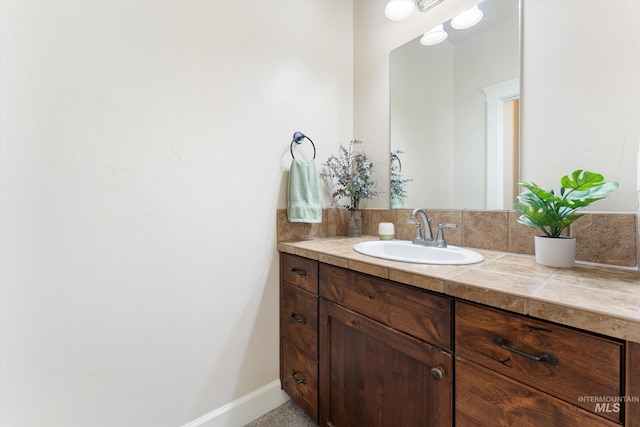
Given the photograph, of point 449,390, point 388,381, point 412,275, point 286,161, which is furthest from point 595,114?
point 286,161

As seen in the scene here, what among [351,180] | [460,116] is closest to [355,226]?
[351,180]

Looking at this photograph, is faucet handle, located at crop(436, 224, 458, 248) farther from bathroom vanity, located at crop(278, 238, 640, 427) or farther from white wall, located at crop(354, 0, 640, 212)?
white wall, located at crop(354, 0, 640, 212)

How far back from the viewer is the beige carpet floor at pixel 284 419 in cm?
134

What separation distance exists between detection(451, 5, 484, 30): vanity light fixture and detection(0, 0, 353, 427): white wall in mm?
846

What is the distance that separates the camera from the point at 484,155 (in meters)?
1.25

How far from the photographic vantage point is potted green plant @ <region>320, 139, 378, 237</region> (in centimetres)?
166

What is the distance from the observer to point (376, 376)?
3.13 feet

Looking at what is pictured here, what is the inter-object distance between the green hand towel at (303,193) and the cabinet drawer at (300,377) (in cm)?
69

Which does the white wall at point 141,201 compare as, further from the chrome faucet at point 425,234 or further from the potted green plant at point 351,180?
the chrome faucet at point 425,234

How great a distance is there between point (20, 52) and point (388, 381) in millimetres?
1655

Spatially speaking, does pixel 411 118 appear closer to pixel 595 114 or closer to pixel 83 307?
pixel 595 114

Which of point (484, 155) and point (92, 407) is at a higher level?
point (484, 155)

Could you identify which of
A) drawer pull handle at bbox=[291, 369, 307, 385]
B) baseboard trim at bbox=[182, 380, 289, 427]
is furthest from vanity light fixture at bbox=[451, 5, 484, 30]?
baseboard trim at bbox=[182, 380, 289, 427]

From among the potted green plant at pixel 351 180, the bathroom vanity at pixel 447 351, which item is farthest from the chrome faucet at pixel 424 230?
the potted green plant at pixel 351 180
